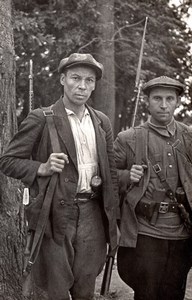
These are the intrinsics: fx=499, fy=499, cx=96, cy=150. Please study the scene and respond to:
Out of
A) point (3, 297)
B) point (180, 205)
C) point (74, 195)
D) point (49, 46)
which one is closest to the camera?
point (74, 195)

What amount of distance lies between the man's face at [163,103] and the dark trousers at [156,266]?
1.07 metres

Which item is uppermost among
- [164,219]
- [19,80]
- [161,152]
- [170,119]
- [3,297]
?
[19,80]

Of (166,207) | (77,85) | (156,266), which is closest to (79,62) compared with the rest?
(77,85)

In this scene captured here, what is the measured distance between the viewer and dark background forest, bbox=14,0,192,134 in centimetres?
1123

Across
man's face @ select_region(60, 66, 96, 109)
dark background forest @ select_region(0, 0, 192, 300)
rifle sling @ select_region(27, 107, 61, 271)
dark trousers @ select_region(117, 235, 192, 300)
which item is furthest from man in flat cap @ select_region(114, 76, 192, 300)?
dark background forest @ select_region(0, 0, 192, 300)

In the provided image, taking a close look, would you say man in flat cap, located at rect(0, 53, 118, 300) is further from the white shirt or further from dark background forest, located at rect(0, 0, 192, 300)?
dark background forest, located at rect(0, 0, 192, 300)

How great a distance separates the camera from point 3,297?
473 centimetres

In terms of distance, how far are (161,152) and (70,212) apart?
3.36 ft

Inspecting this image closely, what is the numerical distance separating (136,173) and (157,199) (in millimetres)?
303

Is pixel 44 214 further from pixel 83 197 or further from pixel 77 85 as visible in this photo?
pixel 77 85

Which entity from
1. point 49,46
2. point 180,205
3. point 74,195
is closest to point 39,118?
point 74,195

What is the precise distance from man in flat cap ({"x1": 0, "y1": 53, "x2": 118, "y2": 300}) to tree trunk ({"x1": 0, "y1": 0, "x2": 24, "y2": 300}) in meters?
0.73

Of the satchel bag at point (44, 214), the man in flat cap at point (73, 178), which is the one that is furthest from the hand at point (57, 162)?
the satchel bag at point (44, 214)

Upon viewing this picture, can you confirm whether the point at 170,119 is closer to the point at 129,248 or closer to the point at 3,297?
the point at 129,248
